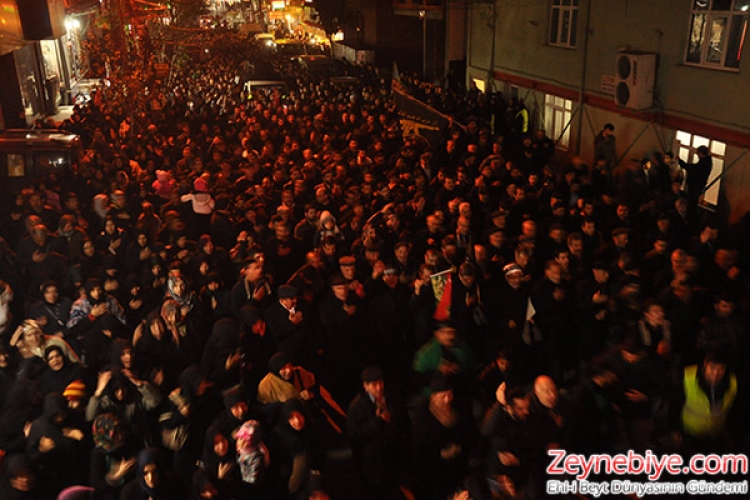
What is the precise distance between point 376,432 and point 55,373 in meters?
2.97

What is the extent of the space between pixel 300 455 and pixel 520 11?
730 inches

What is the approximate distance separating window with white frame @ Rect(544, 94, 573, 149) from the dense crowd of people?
6497 mm

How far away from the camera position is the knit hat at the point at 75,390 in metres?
5.61

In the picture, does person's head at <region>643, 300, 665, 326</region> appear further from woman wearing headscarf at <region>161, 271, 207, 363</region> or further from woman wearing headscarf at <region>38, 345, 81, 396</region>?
woman wearing headscarf at <region>38, 345, 81, 396</region>

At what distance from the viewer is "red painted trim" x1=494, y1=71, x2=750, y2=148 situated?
11.8 m

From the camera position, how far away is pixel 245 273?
740 cm

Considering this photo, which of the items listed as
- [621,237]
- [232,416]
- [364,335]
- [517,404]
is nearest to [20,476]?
[232,416]

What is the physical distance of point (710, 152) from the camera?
12727 millimetres

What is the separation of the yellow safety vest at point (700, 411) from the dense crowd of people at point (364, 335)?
0.06ft

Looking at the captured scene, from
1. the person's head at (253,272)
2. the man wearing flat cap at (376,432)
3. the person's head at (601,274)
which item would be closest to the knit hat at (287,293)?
the person's head at (253,272)

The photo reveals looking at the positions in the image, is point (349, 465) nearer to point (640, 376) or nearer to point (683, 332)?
point (640, 376)

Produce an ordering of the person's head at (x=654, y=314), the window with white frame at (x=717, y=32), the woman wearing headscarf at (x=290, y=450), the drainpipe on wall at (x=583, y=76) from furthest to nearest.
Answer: the drainpipe on wall at (x=583, y=76) < the window with white frame at (x=717, y=32) < the person's head at (x=654, y=314) < the woman wearing headscarf at (x=290, y=450)

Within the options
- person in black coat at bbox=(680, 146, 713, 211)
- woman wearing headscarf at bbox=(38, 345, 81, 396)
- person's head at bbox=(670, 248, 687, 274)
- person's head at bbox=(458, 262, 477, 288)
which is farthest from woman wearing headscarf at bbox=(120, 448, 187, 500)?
person in black coat at bbox=(680, 146, 713, 211)

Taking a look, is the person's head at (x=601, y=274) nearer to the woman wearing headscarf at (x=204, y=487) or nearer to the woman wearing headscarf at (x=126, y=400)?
the woman wearing headscarf at (x=204, y=487)
